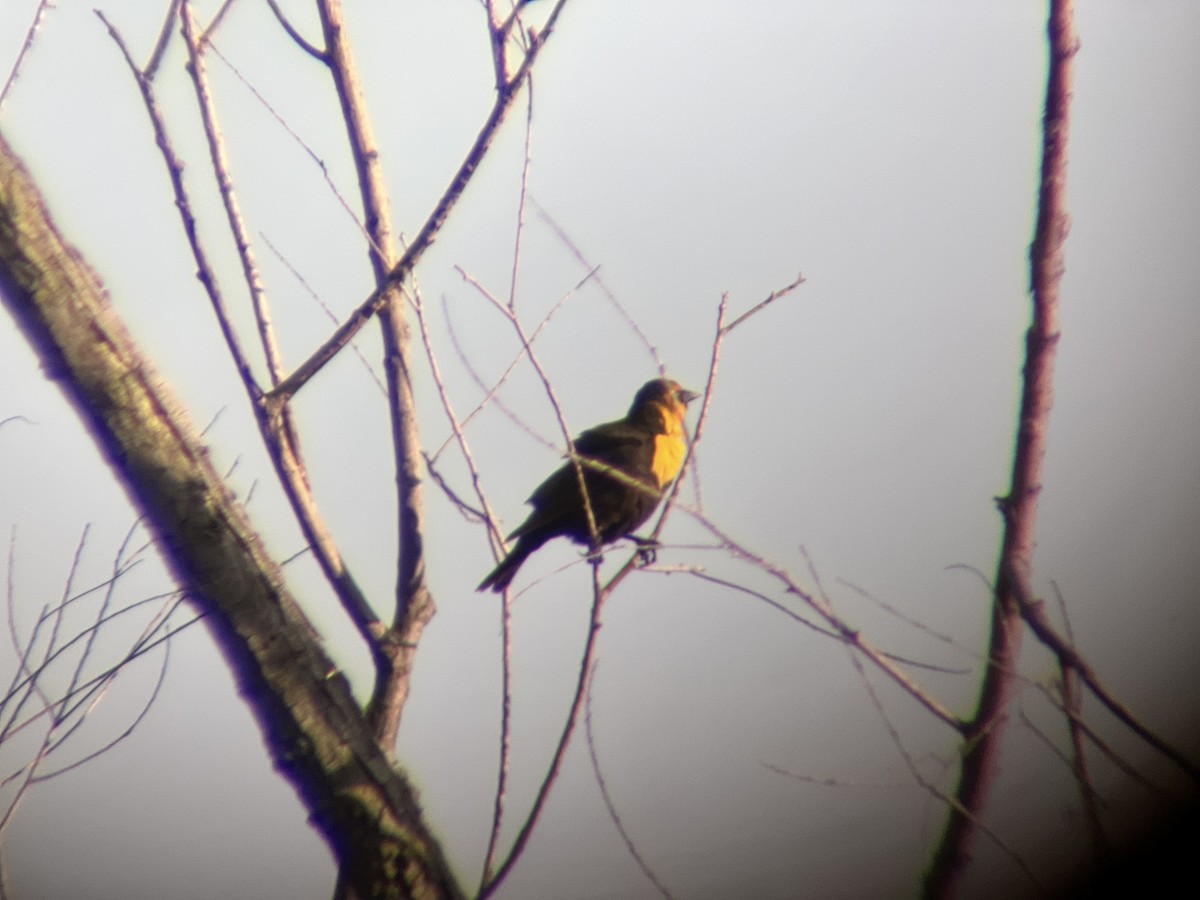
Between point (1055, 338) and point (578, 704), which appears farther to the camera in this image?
point (578, 704)

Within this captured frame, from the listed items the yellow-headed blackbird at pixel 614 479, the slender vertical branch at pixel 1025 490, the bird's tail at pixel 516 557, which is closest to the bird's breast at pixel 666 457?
the yellow-headed blackbird at pixel 614 479

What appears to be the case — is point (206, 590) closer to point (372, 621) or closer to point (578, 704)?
point (578, 704)

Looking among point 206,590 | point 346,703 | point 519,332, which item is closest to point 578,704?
point 346,703

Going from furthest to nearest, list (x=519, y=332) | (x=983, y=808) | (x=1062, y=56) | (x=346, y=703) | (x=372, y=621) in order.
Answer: (x=372, y=621) → (x=519, y=332) → (x=983, y=808) → (x=346, y=703) → (x=1062, y=56)

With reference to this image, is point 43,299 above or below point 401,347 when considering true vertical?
below

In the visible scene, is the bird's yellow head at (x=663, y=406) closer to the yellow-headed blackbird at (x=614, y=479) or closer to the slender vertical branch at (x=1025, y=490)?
the yellow-headed blackbird at (x=614, y=479)

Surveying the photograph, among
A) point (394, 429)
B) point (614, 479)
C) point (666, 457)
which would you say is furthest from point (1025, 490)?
point (666, 457)
